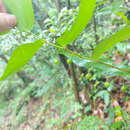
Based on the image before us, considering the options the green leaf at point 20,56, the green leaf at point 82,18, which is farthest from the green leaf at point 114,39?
the green leaf at point 20,56

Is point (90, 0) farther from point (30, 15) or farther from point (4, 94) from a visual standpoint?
point (4, 94)

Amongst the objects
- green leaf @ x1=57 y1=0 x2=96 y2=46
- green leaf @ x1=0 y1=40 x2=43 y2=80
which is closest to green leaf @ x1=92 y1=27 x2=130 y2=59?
green leaf @ x1=57 y1=0 x2=96 y2=46

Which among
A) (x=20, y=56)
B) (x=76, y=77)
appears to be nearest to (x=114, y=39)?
(x=20, y=56)

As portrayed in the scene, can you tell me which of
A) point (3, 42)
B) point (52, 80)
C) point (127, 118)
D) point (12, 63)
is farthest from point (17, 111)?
point (12, 63)

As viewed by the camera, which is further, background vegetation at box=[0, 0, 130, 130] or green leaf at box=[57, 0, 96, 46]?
background vegetation at box=[0, 0, 130, 130]

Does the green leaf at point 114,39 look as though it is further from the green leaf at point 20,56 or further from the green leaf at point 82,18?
the green leaf at point 20,56

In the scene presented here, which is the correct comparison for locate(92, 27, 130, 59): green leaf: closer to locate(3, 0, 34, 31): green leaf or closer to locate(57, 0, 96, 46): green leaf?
locate(57, 0, 96, 46): green leaf

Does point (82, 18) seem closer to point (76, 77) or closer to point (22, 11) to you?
point (22, 11)

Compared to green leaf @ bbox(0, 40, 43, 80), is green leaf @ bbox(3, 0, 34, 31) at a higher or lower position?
higher
